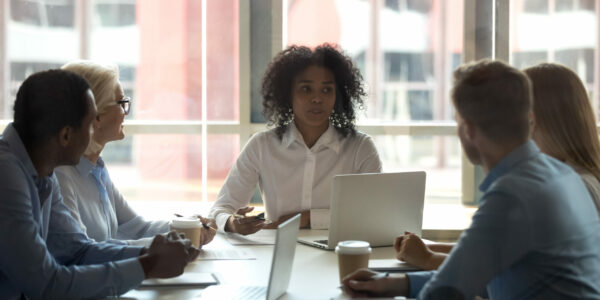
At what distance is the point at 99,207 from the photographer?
237 cm

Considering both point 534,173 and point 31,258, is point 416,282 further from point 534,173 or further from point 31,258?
point 31,258

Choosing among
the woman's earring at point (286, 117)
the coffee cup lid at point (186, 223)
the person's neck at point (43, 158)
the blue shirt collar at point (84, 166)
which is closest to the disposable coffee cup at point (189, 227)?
the coffee cup lid at point (186, 223)

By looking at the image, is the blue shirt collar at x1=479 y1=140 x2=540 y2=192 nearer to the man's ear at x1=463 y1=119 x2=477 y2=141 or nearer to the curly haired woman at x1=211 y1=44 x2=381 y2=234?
the man's ear at x1=463 y1=119 x2=477 y2=141

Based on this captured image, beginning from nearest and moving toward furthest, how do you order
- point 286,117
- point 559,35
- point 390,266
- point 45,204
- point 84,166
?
point 45,204 → point 390,266 → point 84,166 → point 286,117 → point 559,35

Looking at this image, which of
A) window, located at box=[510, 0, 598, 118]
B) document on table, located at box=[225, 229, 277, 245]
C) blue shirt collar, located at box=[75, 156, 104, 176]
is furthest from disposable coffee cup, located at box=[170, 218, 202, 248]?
window, located at box=[510, 0, 598, 118]

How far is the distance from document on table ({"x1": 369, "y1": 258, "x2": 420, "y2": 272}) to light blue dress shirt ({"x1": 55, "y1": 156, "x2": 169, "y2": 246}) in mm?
746

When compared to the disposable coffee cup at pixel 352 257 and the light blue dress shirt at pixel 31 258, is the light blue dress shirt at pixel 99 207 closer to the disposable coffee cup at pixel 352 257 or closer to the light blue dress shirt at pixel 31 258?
the light blue dress shirt at pixel 31 258

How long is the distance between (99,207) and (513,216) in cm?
151

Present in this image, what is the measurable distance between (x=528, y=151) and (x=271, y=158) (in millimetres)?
1764

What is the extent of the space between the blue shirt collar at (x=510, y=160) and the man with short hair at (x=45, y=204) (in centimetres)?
79

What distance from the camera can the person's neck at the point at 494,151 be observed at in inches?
56.2

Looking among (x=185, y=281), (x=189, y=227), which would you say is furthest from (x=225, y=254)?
(x=185, y=281)

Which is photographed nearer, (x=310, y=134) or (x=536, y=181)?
(x=536, y=181)

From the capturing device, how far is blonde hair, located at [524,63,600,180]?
1.84 meters
